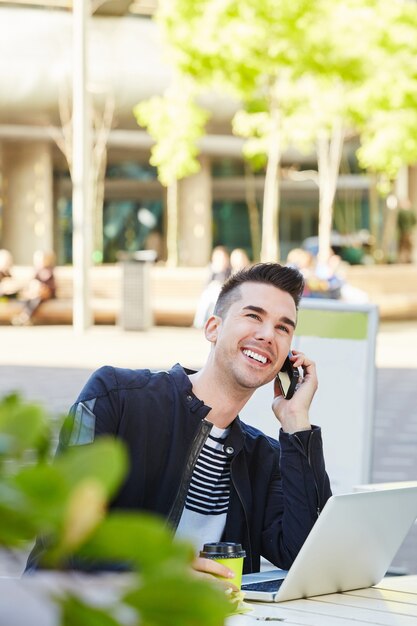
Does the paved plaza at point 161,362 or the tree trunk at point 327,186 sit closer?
the paved plaza at point 161,362

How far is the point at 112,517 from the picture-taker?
60 centimetres

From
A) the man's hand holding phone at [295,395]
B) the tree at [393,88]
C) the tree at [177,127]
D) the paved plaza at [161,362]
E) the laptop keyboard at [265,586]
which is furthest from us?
the tree at [177,127]

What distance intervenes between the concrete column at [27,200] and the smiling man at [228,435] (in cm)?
3859

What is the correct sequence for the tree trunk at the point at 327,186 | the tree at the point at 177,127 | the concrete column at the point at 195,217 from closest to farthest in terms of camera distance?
the tree trunk at the point at 327,186, the tree at the point at 177,127, the concrete column at the point at 195,217

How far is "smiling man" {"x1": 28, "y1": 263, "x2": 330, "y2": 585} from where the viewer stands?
10.2 feet

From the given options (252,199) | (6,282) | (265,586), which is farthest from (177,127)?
(265,586)

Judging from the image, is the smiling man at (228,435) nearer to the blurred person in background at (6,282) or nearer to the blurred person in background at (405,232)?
the blurred person in background at (6,282)

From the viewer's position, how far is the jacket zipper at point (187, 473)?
10.1 feet

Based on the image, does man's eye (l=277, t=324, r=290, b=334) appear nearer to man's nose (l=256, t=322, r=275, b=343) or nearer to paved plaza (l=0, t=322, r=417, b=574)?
man's nose (l=256, t=322, r=275, b=343)

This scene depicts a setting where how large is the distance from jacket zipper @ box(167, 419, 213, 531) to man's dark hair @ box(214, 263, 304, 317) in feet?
1.14

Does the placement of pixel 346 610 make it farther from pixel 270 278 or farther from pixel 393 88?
pixel 393 88

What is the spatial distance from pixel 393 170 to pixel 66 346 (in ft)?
40.4

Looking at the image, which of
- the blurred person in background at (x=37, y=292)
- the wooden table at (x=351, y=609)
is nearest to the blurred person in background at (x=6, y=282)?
the blurred person in background at (x=37, y=292)

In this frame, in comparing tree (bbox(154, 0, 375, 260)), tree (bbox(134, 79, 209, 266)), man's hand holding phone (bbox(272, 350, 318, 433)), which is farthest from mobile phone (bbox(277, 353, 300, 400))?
tree (bbox(134, 79, 209, 266))
